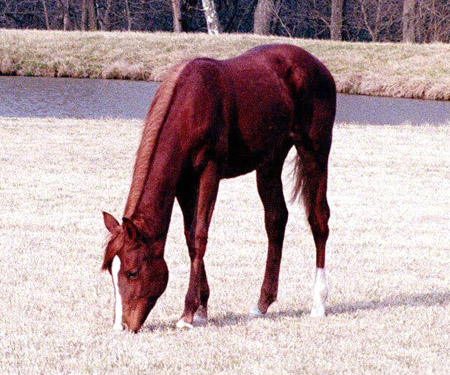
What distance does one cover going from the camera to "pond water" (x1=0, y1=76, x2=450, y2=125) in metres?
19.3

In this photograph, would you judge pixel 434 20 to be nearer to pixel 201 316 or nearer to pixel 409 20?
pixel 409 20

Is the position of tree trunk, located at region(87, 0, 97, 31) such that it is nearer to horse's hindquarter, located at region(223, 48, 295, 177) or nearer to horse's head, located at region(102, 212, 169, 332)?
horse's hindquarter, located at region(223, 48, 295, 177)

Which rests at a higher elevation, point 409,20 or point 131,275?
point 131,275

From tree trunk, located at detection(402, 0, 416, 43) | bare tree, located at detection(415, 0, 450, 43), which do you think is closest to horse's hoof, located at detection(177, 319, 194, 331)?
tree trunk, located at detection(402, 0, 416, 43)

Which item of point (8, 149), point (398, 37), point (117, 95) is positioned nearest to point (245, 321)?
point (8, 149)

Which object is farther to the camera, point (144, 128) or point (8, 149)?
point (8, 149)

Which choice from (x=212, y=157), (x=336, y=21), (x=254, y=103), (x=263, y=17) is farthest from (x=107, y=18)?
(x=212, y=157)

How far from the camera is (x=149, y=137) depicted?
4.90 m

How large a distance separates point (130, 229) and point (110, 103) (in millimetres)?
16522

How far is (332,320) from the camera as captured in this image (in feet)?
18.0

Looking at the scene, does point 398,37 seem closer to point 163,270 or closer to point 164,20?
point 164,20

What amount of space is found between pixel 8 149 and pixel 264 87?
819 cm

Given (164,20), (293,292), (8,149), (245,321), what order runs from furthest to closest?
(164,20) < (8,149) < (293,292) < (245,321)

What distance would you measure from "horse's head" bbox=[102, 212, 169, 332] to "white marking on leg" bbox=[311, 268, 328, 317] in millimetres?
1147
